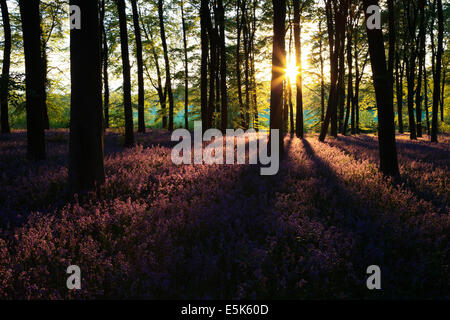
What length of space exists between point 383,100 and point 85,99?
693 cm

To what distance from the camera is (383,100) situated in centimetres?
598

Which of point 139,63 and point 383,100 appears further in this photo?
point 139,63

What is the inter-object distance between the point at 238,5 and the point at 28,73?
54.7ft

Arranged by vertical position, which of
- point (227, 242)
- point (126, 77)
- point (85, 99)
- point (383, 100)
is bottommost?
point (227, 242)

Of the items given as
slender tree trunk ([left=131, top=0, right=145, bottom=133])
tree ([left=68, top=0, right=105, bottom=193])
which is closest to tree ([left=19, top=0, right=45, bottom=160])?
tree ([left=68, top=0, right=105, bottom=193])

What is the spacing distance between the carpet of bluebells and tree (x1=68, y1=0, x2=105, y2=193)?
1.62ft

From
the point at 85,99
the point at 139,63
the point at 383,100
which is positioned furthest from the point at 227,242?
the point at 139,63

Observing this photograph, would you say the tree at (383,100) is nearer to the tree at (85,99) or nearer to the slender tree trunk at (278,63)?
the slender tree trunk at (278,63)

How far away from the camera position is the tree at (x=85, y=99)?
4.47 m

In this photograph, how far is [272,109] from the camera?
8141 millimetres

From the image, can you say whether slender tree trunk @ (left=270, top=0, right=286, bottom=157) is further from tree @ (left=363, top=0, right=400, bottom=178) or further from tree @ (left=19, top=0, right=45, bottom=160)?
tree @ (left=19, top=0, right=45, bottom=160)

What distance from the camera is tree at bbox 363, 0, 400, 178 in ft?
19.2

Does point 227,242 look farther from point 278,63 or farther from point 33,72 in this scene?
point 33,72

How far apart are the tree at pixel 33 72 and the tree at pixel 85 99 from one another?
3555mm
